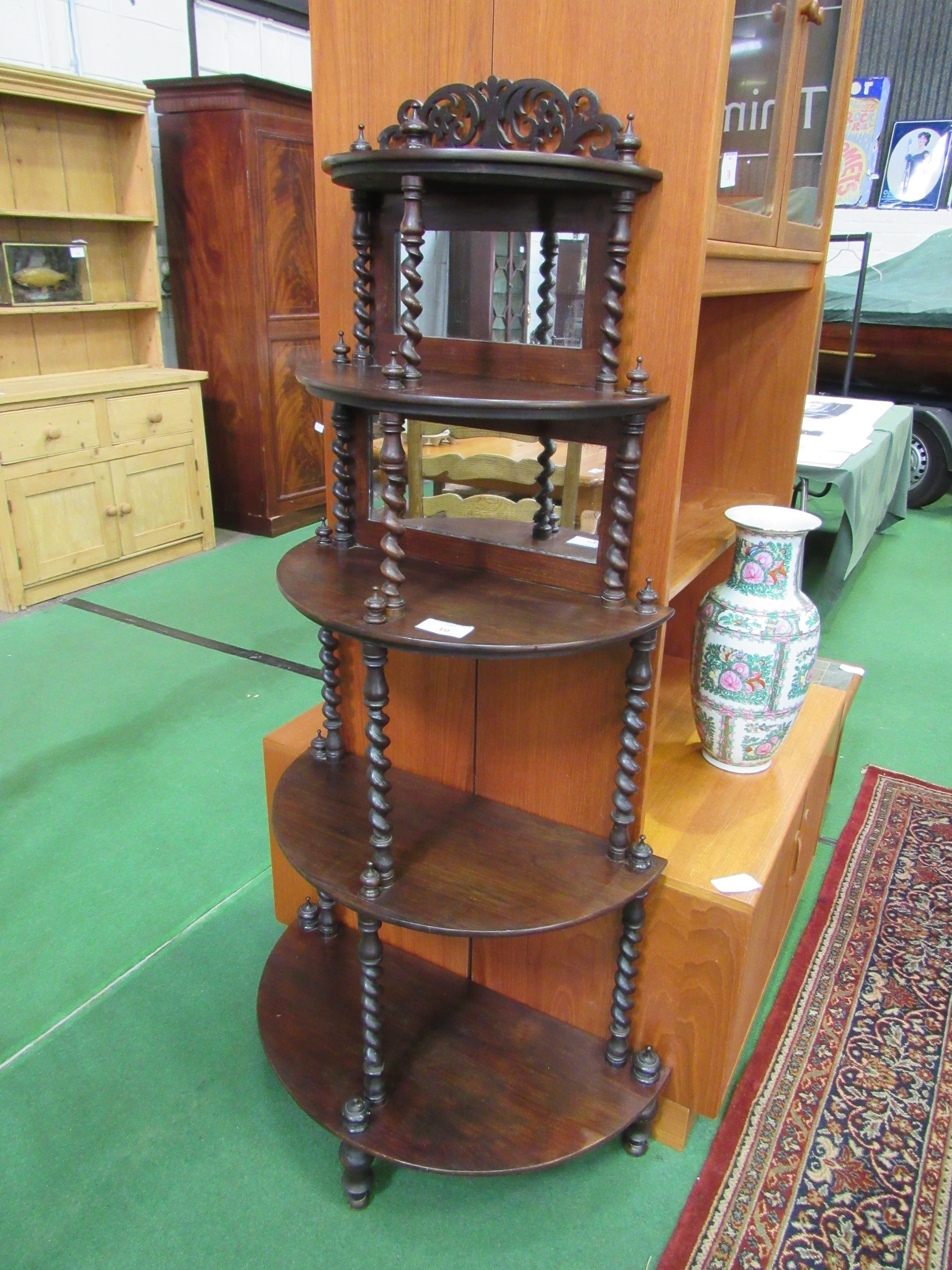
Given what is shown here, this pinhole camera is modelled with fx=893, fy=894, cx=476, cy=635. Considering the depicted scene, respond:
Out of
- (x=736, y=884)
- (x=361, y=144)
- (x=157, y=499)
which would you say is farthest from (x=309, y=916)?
(x=157, y=499)

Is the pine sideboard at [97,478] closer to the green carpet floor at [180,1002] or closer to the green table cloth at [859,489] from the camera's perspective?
the green carpet floor at [180,1002]

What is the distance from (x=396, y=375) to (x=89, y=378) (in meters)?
3.25

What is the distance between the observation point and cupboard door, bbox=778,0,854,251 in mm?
1445

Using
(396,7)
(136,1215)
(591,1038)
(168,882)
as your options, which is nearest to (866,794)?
(591,1038)

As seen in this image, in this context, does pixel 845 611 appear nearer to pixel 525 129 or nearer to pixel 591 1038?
pixel 591 1038

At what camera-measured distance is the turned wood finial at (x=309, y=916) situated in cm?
177

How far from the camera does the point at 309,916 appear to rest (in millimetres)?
1776

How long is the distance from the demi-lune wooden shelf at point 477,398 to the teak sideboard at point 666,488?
11cm

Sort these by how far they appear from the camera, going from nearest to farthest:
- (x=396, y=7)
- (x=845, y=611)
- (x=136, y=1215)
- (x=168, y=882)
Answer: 1. (x=396, y=7)
2. (x=136, y=1215)
3. (x=168, y=882)
4. (x=845, y=611)

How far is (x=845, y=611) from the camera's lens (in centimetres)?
389

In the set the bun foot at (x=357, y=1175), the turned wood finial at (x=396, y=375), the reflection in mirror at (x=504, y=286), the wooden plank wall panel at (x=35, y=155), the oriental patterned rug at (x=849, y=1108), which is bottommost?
the oriental patterned rug at (x=849, y=1108)

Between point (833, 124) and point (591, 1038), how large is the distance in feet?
5.67

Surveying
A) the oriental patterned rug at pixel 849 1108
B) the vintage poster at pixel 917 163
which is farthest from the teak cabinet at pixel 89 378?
the vintage poster at pixel 917 163

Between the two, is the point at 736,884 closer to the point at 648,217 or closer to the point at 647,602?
the point at 647,602
